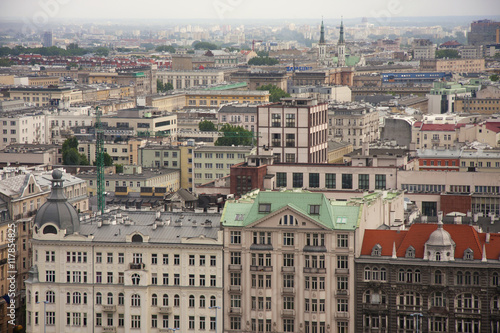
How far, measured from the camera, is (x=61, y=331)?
77.3 m

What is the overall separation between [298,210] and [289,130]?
42720 mm

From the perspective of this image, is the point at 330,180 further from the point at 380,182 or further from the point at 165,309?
the point at 165,309

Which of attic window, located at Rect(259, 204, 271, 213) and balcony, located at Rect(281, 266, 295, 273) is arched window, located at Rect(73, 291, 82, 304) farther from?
balcony, located at Rect(281, 266, 295, 273)

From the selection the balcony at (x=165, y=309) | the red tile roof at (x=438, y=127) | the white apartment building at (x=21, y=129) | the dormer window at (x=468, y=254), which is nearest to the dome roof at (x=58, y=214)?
the balcony at (x=165, y=309)

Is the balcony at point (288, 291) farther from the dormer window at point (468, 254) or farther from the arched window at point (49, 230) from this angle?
the arched window at point (49, 230)

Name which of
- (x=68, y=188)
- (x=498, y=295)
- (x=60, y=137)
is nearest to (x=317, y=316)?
(x=498, y=295)

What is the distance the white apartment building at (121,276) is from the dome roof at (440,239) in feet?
43.7

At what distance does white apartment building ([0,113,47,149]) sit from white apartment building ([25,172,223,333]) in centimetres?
9894

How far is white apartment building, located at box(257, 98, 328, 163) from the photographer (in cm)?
11744

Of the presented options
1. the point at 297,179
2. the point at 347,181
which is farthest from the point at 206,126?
the point at 347,181

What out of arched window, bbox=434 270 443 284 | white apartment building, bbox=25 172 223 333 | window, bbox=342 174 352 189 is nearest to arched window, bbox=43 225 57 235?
white apartment building, bbox=25 172 223 333

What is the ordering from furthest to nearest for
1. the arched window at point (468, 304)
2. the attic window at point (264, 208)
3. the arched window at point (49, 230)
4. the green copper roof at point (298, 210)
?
the arched window at point (49, 230) → the attic window at point (264, 208) → the green copper roof at point (298, 210) → the arched window at point (468, 304)

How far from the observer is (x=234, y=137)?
17075cm

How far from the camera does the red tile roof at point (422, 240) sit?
73.9 meters
